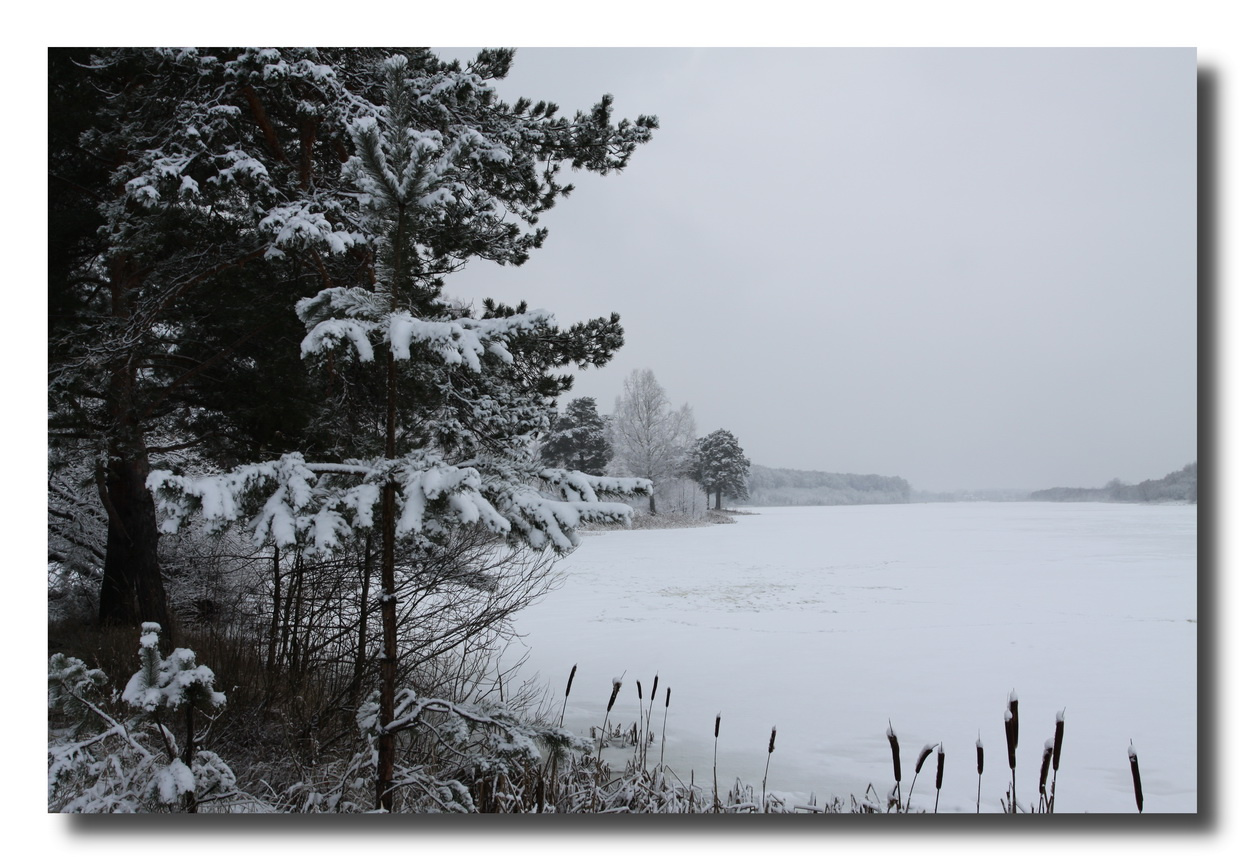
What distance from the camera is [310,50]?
2.94 meters

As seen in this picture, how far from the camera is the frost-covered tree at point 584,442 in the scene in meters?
13.6

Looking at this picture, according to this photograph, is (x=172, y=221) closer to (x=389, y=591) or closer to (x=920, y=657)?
(x=389, y=591)

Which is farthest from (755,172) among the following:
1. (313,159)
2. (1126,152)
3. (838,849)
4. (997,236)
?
(838,849)

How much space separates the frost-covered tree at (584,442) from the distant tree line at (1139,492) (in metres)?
9.56

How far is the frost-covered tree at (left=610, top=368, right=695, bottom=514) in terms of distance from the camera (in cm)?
1016

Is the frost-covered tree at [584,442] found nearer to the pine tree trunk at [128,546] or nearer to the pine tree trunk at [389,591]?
the pine tree trunk at [128,546]

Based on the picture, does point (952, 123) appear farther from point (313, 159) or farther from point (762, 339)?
point (313, 159)

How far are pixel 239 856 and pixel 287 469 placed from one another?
156 centimetres

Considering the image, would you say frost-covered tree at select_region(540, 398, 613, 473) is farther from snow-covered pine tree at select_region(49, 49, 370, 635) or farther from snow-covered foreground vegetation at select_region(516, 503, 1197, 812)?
snow-covered pine tree at select_region(49, 49, 370, 635)

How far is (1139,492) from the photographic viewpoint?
314 cm

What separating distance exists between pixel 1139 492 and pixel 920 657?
200 cm

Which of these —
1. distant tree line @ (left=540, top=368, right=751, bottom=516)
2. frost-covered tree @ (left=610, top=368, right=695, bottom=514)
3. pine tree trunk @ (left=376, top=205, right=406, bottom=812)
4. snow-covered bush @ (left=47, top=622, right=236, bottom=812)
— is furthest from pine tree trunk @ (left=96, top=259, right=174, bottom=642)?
distant tree line @ (left=540, top=368, right=751, bottom=516)

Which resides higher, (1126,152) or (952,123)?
(952,123)

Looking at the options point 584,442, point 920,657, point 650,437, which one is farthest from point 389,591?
point 584,442
